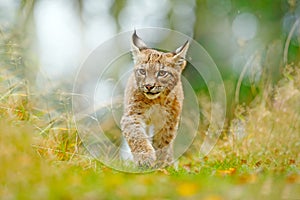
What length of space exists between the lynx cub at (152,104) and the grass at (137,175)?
1.07 ft

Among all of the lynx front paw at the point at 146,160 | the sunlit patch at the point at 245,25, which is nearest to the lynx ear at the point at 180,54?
the lynx front paw at the point at 146,160

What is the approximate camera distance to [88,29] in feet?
44.2

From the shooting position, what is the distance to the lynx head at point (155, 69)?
5.63 metres

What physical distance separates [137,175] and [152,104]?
1.24 metres

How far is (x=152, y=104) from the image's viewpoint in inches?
232

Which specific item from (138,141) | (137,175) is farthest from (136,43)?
(137,175)

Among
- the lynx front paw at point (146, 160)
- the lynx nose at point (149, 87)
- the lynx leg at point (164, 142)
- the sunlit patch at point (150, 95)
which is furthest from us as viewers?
the lynx leg at point (164, 142)

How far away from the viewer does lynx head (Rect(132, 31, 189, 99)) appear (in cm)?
563

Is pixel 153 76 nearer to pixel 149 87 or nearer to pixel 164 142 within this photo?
pixel 149 87

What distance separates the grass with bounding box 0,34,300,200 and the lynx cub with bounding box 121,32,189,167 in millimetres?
327

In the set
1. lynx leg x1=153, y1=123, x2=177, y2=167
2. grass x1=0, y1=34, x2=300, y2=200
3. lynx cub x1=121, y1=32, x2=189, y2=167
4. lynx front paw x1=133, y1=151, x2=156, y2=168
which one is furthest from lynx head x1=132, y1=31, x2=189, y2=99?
grass x1=0, y1=34, x2=300, y2=200

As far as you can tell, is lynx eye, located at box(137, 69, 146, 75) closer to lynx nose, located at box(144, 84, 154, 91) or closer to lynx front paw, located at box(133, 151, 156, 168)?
lynx nose, located at box(144, 84, 154, 91)

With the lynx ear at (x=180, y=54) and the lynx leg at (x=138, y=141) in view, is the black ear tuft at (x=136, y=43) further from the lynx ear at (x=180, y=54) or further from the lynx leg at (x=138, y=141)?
the lynx leg at (x=138, y=141)

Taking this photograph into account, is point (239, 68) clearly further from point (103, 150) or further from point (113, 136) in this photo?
point (103, 150)
